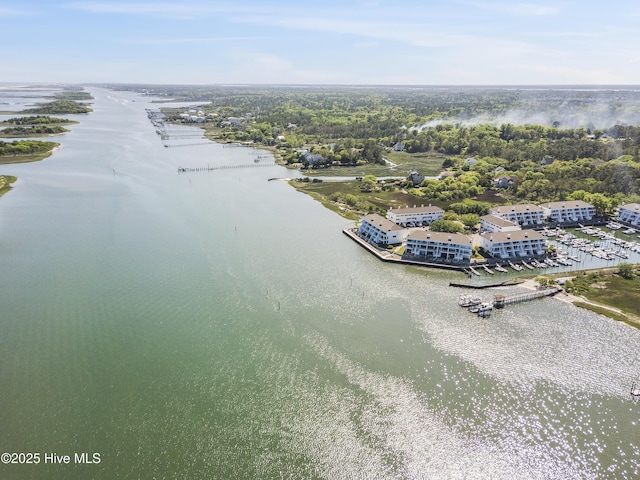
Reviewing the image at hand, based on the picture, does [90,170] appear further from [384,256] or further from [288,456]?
[288,456]

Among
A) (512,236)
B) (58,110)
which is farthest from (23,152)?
(512,236)

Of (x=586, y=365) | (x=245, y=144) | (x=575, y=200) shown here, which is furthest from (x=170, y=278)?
(x=245, y=144)

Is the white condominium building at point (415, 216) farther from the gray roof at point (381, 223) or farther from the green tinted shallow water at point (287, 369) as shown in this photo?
the green tinted shallow water at point (287, 369)

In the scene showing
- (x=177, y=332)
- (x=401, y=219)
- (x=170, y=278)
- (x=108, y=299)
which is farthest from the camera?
(x=401, y=219)

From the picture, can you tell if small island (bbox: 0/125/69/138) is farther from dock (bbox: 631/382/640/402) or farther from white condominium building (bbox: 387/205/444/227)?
dock (bbox: 631/382/640/402)

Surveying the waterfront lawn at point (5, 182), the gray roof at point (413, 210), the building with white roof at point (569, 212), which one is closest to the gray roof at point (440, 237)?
the gray roof at point (413, 210)

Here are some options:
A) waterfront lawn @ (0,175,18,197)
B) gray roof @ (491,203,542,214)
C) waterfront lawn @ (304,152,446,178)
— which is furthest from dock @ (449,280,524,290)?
waterfront lawn @ (0,175,18,197)

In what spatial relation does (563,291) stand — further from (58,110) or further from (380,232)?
(58,110)
